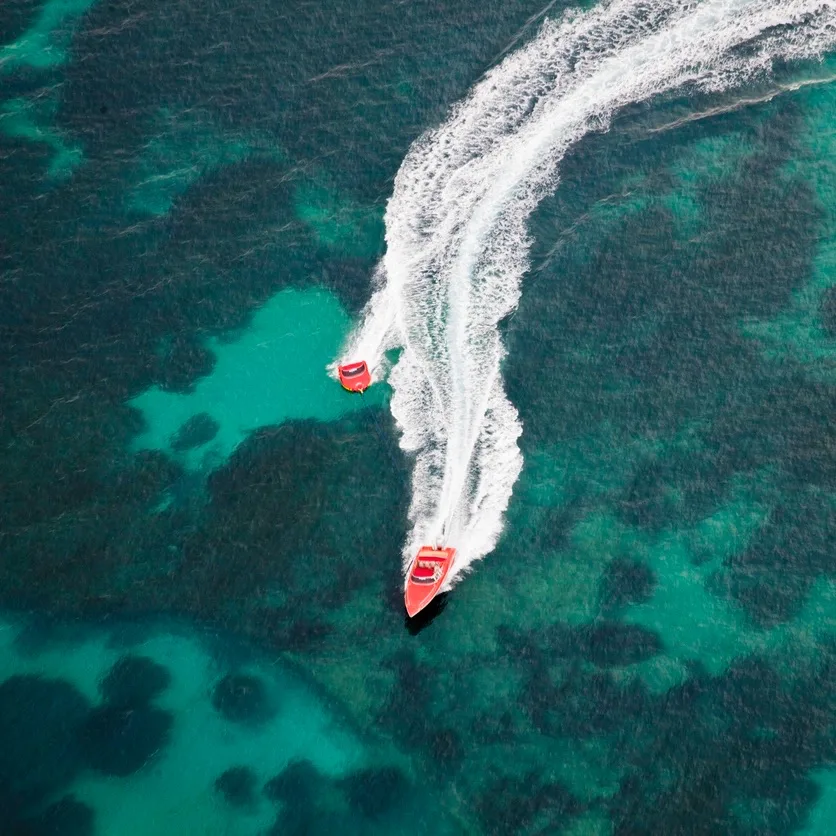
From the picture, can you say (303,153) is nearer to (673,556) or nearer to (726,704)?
(673,556)

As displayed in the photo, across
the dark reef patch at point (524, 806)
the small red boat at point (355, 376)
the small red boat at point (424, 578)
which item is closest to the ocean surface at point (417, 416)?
the dark reef patch at point (524, 806)

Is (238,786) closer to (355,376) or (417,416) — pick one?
(417,416)

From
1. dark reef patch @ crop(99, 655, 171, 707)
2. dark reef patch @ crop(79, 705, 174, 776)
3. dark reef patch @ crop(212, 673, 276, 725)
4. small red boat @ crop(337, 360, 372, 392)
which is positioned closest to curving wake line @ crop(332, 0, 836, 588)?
small red boat @ crop(337, 360, 372, 392)

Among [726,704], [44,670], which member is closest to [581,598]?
[726,704]

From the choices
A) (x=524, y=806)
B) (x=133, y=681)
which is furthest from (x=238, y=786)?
(x=524, y=806)

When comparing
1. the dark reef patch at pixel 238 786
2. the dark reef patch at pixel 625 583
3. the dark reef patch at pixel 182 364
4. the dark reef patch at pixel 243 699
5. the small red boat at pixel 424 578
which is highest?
the dark reef patch at pixel 182 364

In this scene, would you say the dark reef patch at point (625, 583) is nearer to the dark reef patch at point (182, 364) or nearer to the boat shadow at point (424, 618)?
the boat shadow at point (424, 618)
